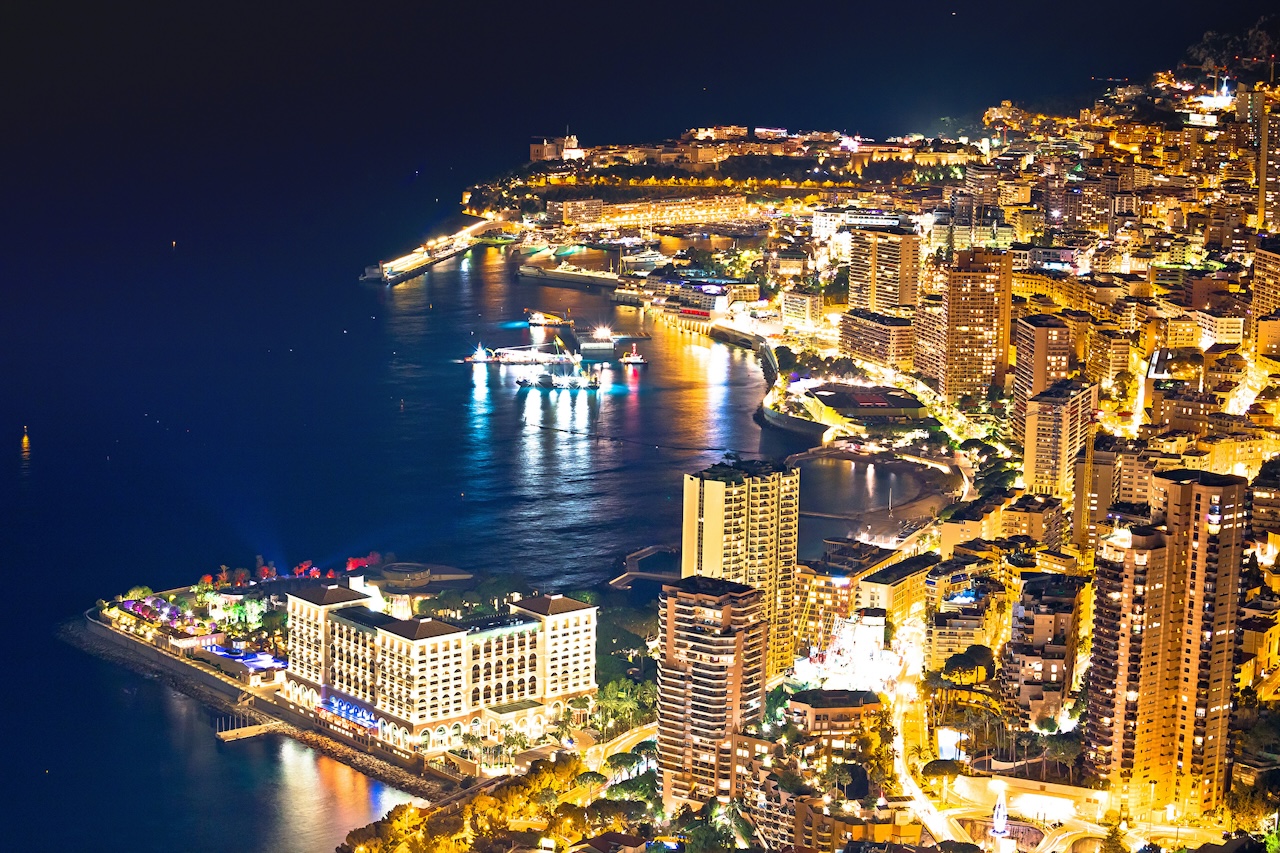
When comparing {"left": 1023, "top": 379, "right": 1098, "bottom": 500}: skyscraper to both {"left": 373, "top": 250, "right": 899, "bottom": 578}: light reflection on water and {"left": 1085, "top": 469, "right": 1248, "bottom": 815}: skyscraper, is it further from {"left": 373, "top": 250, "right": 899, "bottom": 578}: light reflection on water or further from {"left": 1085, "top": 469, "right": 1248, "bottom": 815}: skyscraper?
{"left": 1085, "top": 469, "right": 1248, "bottom": 815}: skyscraper

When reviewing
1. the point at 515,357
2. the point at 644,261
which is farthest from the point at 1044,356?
the point at 644,261

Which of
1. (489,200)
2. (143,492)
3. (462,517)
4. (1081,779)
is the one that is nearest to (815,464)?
(462,517)

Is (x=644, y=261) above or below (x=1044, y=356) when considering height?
above

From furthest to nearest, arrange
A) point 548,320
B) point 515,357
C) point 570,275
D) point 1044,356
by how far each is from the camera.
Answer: point 570,275, point 548,320, point 515,357, point 1044,356

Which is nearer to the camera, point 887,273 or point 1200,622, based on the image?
point 1200,622

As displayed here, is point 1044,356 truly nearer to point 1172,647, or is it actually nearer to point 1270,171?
point 1270,171

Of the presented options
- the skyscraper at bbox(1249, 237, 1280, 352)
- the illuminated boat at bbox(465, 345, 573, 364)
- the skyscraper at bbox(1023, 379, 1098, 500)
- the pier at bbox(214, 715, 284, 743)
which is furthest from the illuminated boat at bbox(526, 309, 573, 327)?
the pier at bbox(214, 715, 284, 743)

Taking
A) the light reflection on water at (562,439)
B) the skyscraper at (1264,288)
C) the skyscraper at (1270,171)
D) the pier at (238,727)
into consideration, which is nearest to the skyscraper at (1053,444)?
the light reflection on water at (562,439)

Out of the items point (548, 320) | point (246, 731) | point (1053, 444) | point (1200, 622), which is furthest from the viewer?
point (548, 320)
